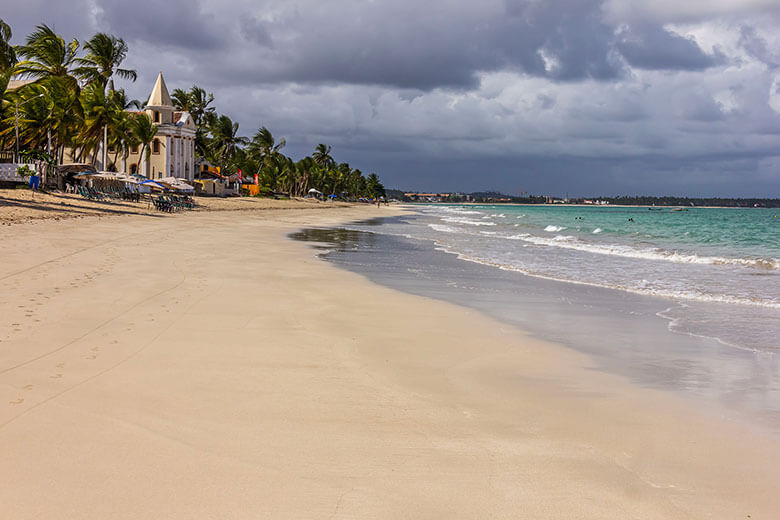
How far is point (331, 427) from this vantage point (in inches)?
172

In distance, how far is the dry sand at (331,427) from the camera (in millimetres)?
3340

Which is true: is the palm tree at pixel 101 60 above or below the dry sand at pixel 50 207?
above

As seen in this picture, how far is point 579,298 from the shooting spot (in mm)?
11844

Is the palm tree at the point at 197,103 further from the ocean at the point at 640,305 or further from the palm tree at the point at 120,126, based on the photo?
the ocean at the point at 640,305

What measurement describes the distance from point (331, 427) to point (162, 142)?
71.6 metres

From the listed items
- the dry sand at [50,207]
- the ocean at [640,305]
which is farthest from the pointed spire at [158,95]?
the ocean at [640,305]

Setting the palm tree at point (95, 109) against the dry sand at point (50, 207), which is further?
the palm tree at point (95, 109)

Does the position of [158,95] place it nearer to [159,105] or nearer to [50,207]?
[159,105]

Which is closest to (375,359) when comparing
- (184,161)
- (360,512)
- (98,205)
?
(360,512)

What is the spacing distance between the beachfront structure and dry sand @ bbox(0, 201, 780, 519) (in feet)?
215

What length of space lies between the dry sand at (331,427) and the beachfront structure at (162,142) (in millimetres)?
65619

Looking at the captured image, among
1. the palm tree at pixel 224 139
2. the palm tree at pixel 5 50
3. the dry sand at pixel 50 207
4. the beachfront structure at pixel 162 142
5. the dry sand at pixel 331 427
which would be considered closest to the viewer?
the dry sand at pixel 331 427

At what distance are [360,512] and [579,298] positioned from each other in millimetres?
9532

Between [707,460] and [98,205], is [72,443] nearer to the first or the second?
[707,460]
